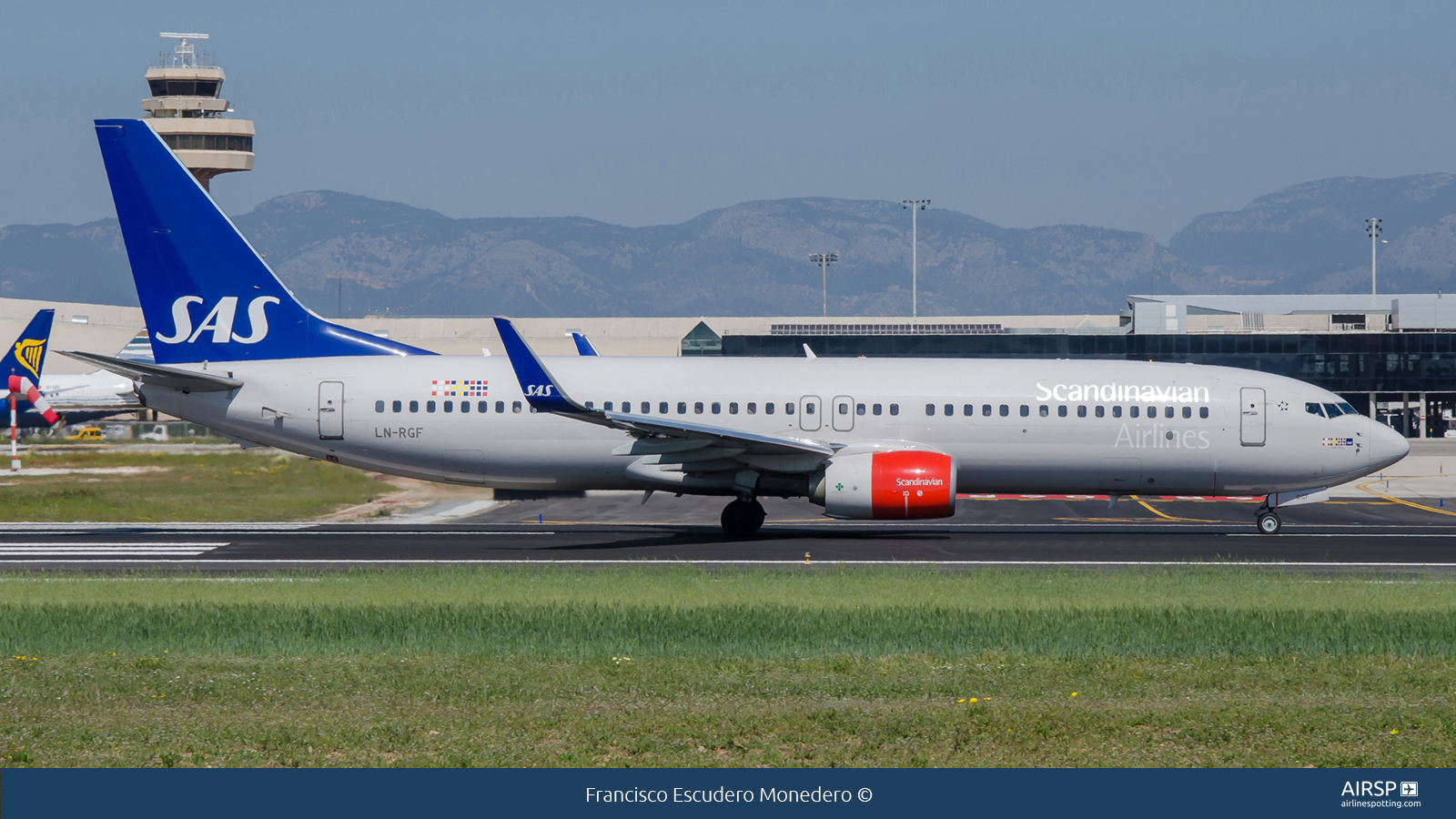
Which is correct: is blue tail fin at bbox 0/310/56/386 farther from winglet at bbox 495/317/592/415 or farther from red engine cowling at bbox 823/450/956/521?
red engine cowling at bbox 823/450/956/521

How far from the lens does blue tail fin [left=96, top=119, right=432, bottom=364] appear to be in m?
27.8

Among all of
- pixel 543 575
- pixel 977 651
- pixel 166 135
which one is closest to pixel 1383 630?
pixel 977 651

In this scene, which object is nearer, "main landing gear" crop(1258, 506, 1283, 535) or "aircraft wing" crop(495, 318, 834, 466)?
"aircraft wing" crop(495, 318, 834, 466)

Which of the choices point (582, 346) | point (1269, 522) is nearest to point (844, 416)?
point (582, 346)

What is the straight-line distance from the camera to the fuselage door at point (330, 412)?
27.3 m

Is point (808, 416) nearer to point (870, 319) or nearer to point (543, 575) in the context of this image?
point (543, 575)

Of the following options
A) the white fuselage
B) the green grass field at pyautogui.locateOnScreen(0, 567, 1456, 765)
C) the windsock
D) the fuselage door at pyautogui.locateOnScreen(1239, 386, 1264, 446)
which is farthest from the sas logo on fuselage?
the windsock

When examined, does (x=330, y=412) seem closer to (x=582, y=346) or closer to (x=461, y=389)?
(x=461, y=389)

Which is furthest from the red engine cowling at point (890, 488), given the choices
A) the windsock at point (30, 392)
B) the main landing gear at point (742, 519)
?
Result: the windsock at point (30, 392)

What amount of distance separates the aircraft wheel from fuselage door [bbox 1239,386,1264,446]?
2.00m

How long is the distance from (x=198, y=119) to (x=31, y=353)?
224 feet

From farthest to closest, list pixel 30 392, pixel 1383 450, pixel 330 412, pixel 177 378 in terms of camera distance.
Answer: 1. pixel 30 392
2. pixel 1383 450
3. pixel 330 412
4. pixel 177 378

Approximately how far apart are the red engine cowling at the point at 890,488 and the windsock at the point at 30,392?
4336 centimetres

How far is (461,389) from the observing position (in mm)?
27578
